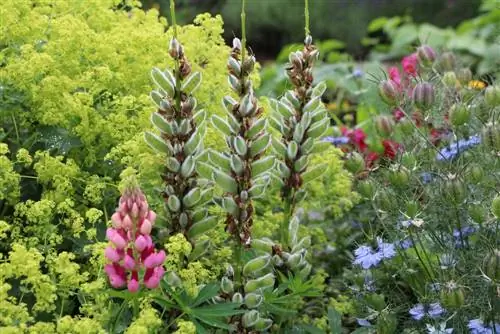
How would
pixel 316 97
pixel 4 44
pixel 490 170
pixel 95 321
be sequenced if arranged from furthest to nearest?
pixel 4 44
pixel 490 170
pixel 316 97
pixel 95 321

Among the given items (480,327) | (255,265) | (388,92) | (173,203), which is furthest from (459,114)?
(173,203)

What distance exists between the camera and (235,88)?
2.29 meters

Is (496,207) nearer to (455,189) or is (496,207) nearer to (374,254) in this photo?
(455,189)

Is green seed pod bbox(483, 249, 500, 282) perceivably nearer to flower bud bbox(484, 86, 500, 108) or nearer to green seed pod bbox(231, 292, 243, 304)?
flower bud bbox(484, 86, 500, 108)

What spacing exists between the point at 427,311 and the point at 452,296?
217 mm

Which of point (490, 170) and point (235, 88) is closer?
point (235, 88)

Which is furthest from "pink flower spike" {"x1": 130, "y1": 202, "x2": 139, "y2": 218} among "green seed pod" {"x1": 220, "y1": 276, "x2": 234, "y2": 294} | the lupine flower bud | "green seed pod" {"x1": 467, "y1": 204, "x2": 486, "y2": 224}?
the lupine flower bud

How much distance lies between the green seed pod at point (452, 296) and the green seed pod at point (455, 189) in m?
0.23

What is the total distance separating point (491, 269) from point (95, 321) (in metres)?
0.96

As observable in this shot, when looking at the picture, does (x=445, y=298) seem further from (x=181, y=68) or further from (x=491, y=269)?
(x=181, y=68)

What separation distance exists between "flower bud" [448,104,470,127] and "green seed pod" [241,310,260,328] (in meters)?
0.77

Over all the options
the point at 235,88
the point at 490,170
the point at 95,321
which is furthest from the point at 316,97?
the point at 95,321

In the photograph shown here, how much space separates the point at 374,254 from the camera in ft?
8.54

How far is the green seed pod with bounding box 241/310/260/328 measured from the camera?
7.67ft
